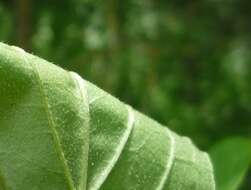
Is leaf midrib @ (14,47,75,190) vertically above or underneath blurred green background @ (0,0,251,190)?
above

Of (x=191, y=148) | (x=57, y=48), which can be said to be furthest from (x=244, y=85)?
(x=191, y=148)

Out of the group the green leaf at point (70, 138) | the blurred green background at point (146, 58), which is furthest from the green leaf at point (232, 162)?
the blurred green background at point (146, 58)

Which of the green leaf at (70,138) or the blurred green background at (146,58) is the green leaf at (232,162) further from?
the blurred green background at (146,58)

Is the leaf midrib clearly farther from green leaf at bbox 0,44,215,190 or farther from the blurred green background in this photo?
the blurred green background

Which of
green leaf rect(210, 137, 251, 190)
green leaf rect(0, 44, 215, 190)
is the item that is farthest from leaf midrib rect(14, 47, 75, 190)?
green leaf rect(210, 137, 251, 190)

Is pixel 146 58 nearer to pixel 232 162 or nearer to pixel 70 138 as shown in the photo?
pixel 232 162
